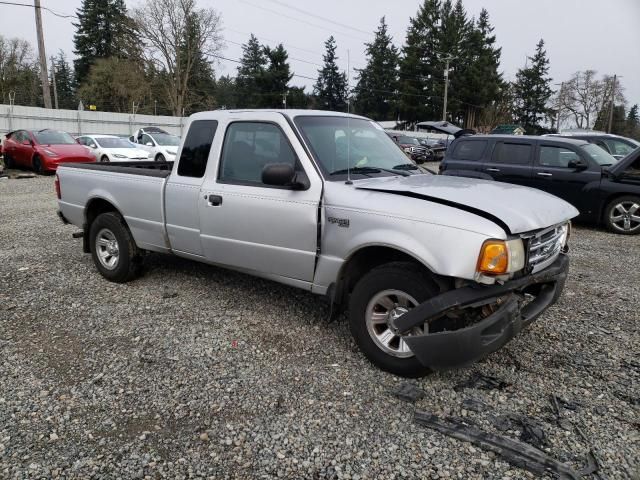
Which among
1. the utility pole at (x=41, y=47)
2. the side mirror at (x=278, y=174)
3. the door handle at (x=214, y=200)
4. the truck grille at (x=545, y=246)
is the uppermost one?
the utility pole at (x=41, y=47)

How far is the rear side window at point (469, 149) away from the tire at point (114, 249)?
281 inches

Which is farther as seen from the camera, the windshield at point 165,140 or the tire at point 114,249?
the windshield at point 165,140

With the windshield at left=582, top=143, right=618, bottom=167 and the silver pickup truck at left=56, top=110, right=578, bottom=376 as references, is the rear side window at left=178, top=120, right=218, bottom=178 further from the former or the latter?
the windshield at left=582, top=143, right=618, bottom=167

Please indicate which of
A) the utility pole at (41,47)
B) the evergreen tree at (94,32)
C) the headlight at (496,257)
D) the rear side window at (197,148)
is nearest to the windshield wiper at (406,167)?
the headlight at (496,257)

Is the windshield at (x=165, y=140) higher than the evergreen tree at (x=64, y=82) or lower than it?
lower

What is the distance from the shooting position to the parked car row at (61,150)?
15.9 metres

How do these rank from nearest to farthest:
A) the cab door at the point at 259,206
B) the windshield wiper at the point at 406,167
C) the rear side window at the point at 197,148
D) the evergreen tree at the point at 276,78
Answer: the cab door at the point at 259,206
the windshield wiper at the point at 406,167
the rear side window at the point at 197,148
the evergreen tree at the point at 276,78

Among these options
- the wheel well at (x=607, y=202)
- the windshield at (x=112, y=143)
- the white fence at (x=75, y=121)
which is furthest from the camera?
the white fence at (x=75, y=121)

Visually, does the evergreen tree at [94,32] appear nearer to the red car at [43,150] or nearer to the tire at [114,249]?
the red car at [43,150]

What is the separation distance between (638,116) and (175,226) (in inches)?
4328

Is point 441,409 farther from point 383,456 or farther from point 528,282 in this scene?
point 528,282

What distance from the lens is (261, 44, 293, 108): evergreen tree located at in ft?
175

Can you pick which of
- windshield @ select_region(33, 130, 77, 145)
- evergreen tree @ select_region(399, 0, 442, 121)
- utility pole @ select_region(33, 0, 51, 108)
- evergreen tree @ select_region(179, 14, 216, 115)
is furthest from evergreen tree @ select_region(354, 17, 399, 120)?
windshield @ select_region(33, 130, 77, 145)

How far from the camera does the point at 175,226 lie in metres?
4.65
